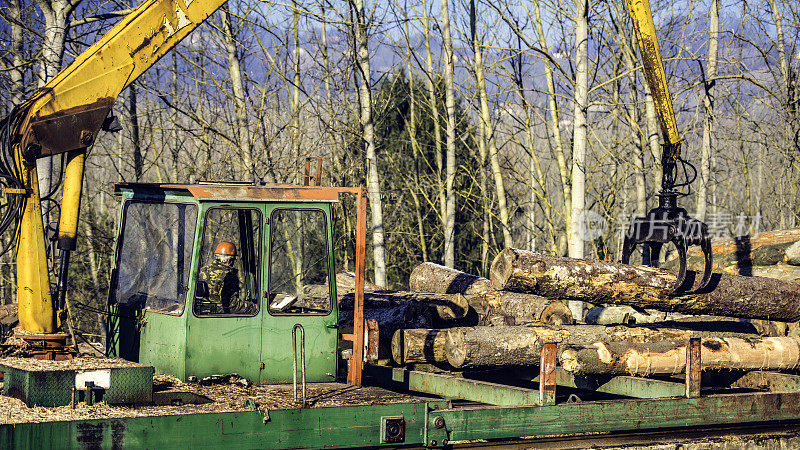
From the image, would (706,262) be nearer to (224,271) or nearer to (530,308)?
(530,308)

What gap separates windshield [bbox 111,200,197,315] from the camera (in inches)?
252

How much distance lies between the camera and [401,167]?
91.8 feet

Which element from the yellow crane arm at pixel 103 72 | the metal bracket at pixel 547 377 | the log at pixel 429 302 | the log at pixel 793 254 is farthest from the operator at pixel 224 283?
the log at pixel 793 254

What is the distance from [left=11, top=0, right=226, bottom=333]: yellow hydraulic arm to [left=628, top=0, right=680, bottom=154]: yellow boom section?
5233 millimetres

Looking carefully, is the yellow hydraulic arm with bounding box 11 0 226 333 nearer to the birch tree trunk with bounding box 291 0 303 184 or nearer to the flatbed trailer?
the flatbed trailer

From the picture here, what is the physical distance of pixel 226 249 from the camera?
6.55m

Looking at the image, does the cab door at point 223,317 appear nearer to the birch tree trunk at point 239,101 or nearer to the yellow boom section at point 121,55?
the yellow boom section at point 121,55

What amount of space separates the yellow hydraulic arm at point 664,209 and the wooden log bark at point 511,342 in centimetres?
94

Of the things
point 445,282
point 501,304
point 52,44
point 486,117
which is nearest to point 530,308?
point 501,304

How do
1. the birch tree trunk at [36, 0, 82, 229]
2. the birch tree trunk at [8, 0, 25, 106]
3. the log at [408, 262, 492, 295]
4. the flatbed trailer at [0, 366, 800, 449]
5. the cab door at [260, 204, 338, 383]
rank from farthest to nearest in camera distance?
the birch tree trunk at [8, 0, 25, 106]
the birch tree trunk at [36, 0, 82, 229]
the log at [408, 262, 492, 295]
the cab door at [260, 204, 338, 383]
the flatbed trailer at [0, 366, 800, 449]

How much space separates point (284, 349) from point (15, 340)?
7.08ft

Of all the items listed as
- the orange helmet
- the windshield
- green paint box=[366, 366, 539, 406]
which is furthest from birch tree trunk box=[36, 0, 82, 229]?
green paint box=[366, 366, 539, 406]

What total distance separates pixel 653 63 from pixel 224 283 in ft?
17.2

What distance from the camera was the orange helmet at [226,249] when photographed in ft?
21.3
